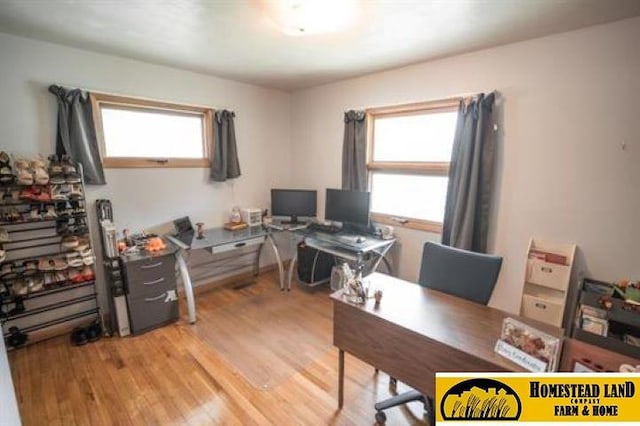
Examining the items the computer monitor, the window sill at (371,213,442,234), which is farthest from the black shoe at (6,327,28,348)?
the window sill at (371,213,442,234)

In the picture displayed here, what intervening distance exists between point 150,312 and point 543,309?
10.7 ft

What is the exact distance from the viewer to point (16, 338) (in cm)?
231

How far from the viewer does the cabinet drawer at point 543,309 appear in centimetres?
216

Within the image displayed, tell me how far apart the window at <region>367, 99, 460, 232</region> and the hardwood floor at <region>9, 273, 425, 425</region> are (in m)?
1.44

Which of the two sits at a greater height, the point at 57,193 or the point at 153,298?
the point at 57,193

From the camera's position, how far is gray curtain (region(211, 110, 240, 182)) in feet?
11.0

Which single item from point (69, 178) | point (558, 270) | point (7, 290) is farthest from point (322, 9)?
point (7, 290)

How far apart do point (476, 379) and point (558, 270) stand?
1643mm

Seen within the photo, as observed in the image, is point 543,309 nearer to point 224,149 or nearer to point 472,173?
point 472,173

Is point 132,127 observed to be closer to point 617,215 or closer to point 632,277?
point 617,215

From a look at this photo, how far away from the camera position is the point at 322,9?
5.38 ft

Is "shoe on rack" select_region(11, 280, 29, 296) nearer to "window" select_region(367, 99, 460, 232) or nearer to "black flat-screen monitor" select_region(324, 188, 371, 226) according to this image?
"black flat-screen monitor" select_region(324, 188, 371, 226)

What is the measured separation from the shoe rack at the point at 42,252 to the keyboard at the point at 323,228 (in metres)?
2.13

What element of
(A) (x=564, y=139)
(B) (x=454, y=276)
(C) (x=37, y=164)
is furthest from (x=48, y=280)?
(A) (x=564, y=139)
